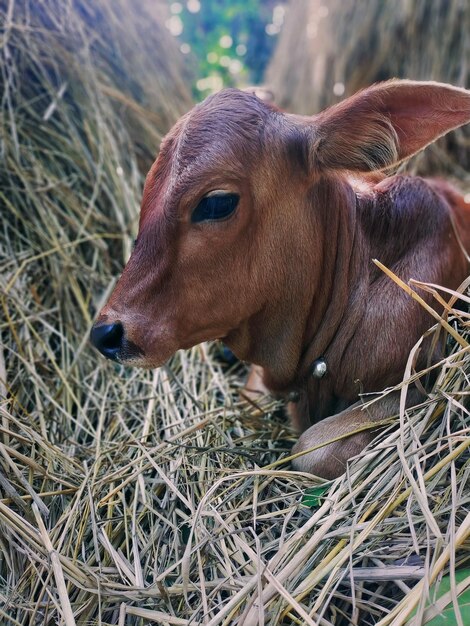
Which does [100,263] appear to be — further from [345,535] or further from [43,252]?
[345,535]

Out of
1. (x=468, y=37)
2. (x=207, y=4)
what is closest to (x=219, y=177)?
(x=468, y=37)

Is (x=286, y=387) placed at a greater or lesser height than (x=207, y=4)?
lesser

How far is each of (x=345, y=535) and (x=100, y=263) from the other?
1910 mm

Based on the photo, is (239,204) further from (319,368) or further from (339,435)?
(339,435)

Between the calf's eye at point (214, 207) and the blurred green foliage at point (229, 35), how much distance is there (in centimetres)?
434

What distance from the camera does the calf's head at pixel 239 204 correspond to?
1979 millimetres

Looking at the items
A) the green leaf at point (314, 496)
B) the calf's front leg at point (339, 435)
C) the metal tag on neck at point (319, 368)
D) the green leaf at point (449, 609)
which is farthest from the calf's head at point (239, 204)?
the green leaf at point (449, 609)

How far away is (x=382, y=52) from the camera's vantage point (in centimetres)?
510

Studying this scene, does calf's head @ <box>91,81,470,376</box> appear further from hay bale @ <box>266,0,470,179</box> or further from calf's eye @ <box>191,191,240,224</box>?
hay bale @ <box>266,0,470,179</box>

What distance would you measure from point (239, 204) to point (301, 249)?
10.9 inches

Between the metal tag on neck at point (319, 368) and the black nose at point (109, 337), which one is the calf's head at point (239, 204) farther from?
the metal tag on neck at point (319, 368)

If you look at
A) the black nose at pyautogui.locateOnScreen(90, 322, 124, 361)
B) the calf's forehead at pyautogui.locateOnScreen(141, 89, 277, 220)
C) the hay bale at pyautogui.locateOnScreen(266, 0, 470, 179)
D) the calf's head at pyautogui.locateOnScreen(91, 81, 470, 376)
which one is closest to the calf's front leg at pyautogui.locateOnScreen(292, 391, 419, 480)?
the calf's head at pyautogui.locateOnScreen(91, 81, 470, 376)

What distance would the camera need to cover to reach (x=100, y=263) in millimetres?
3176

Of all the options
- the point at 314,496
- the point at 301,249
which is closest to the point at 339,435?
the point at 314,496
